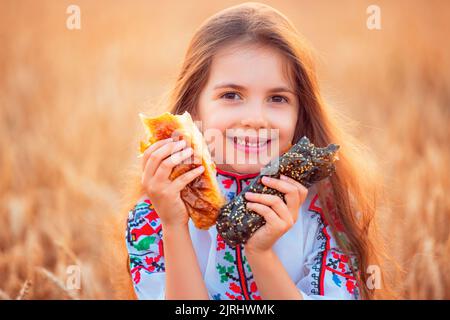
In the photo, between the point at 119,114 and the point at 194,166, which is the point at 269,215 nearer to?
the point at 194,166

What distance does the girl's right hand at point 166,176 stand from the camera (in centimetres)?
217

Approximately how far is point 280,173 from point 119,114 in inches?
125


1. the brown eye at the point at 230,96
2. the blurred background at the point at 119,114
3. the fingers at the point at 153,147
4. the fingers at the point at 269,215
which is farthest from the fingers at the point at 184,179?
the blurred background at the point at 119,114

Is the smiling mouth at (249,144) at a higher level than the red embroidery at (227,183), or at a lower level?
higher

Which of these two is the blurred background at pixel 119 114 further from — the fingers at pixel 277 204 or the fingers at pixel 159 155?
the fingers at pixel 277 204

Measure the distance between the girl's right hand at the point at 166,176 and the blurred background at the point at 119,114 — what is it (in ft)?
3.00

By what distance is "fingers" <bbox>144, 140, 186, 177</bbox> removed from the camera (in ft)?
7.14

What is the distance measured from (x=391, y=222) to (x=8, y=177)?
2.71 metres

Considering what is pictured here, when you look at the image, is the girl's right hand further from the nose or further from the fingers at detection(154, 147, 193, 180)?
the nose

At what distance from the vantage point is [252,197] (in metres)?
2.18

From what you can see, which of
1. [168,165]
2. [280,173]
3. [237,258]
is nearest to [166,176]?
[168,165]

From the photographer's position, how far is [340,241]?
257 centimetres

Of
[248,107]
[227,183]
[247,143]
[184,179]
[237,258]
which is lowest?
[237,258]

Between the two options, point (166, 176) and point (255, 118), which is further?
point (255, 118)
